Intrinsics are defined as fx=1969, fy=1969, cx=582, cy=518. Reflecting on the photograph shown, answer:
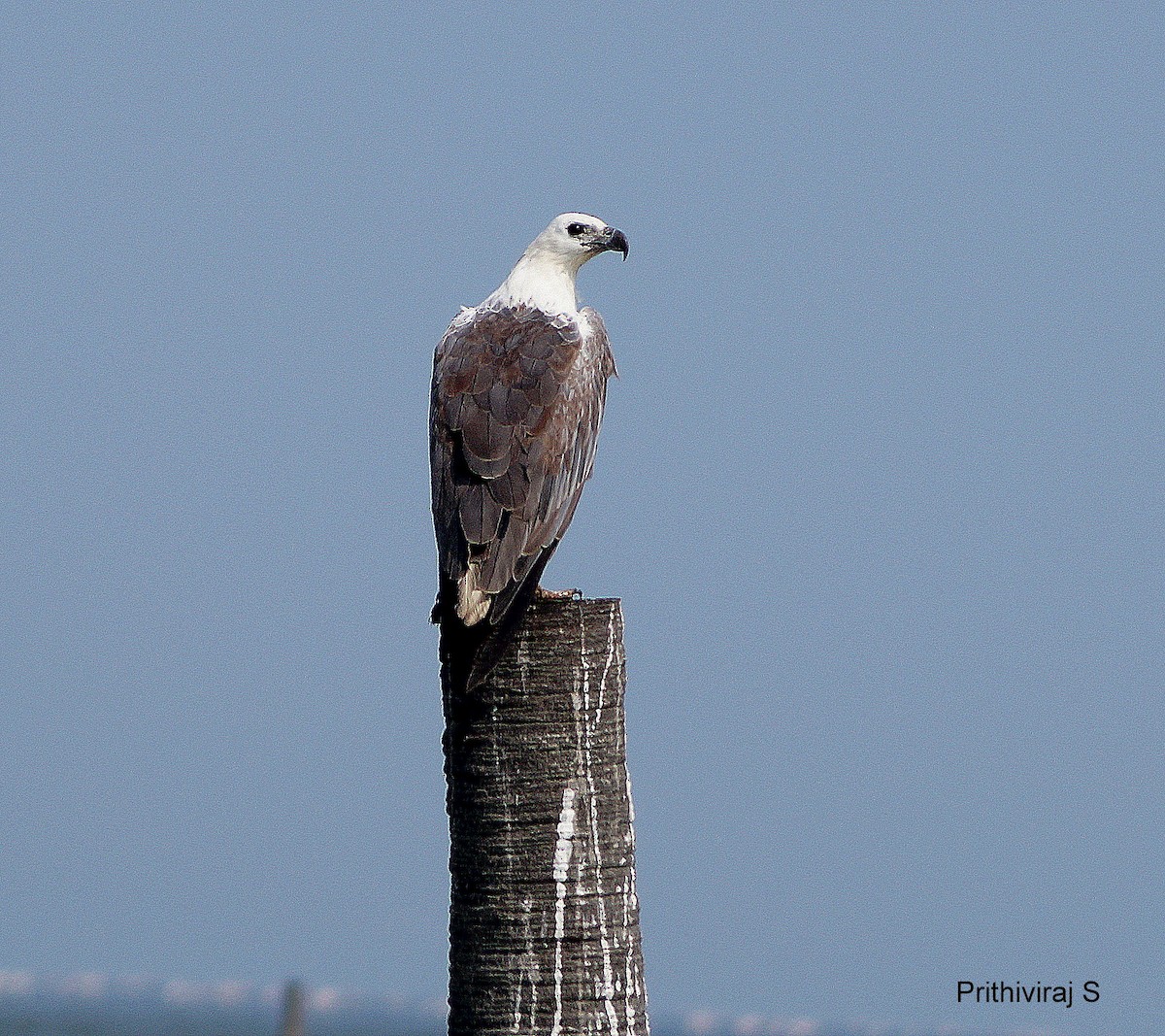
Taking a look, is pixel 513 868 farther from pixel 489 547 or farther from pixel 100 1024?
pixel 100 1024

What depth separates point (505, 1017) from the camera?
666 centimetres

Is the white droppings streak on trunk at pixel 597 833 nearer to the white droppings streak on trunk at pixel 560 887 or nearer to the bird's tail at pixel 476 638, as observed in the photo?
the white droppings streak on trunk at pixel 560 887

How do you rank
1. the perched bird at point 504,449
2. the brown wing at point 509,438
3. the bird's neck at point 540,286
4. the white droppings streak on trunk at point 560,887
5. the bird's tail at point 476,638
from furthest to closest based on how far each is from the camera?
1. the bird's neck at point 540,286
2. the brown wing at point 509,438
3. the perched bird at point 504,449
4. the bird's tail at point 476,638
5. the white droppings streak on trunk at point 560,887

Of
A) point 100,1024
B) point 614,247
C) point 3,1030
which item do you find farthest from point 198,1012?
point 614,247

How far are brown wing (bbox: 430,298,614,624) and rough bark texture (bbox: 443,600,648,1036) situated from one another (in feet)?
1.20

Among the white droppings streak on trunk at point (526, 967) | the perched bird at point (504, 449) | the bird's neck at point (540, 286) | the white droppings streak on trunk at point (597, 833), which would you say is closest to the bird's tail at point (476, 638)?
the perched bird at point (504, 449)

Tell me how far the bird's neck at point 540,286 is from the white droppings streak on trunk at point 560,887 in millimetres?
3256

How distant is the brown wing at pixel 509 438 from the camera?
295 inches

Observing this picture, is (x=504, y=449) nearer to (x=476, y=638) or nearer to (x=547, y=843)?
(x=476, y=638)

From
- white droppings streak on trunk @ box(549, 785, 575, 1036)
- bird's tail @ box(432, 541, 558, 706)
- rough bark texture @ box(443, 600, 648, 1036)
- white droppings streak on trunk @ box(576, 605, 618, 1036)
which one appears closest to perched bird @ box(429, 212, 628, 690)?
bird's tail @ box(432, 541, 558, 706)

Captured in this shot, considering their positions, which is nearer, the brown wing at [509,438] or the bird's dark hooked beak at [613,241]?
the brown wing at [509,438]

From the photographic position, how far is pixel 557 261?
32.8 feet

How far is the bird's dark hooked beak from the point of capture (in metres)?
10.2

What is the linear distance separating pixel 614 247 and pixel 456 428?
267 centimetres
